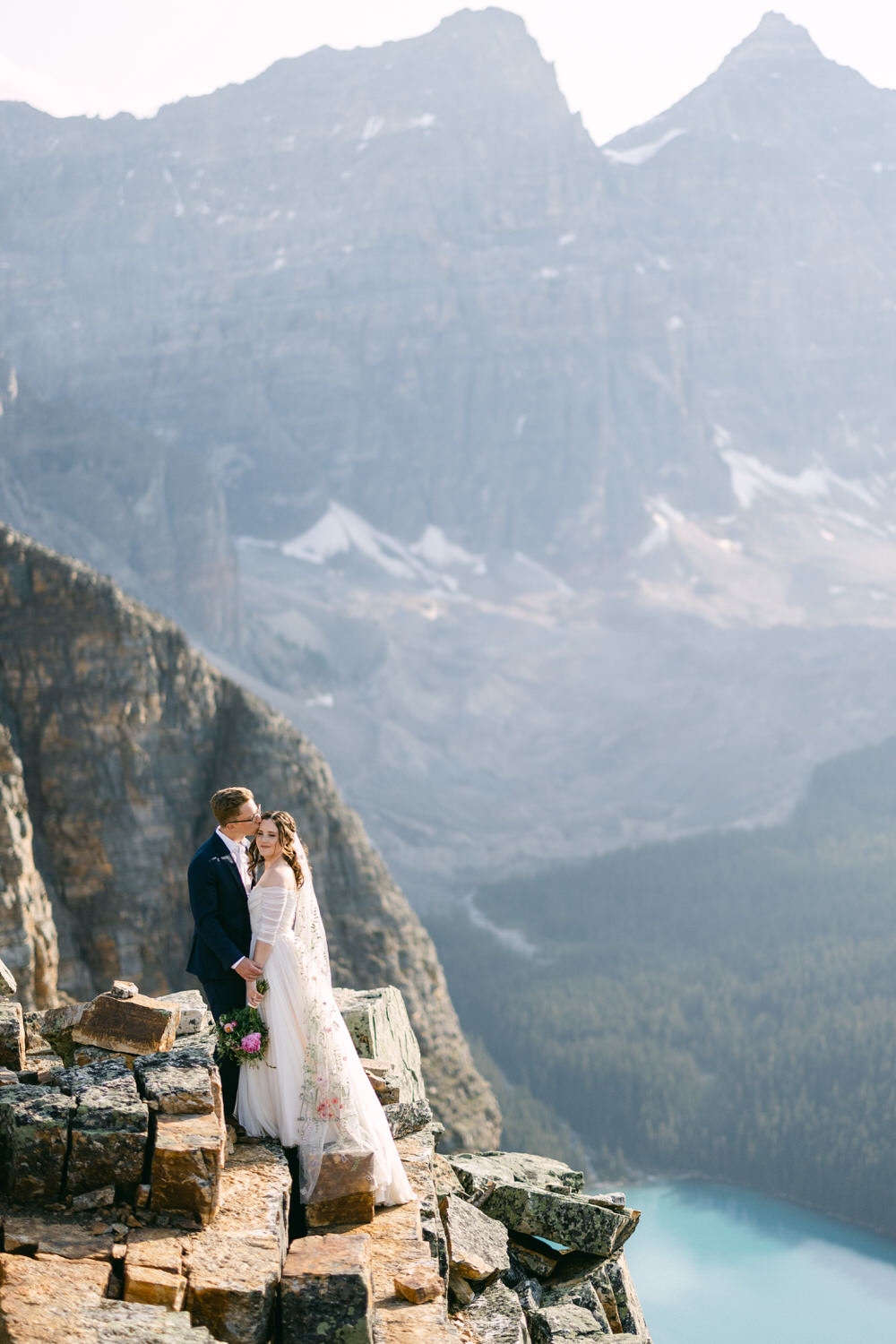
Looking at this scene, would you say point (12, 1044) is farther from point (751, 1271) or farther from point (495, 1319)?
point (751, 1271)

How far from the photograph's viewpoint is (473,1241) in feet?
29.5

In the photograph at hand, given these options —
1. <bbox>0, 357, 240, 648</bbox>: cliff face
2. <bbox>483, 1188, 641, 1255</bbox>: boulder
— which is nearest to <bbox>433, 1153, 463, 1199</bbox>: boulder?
<bbox>483, 1188, 641, 1255</bbox>: boulder

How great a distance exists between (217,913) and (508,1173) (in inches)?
169

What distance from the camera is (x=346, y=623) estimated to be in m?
156

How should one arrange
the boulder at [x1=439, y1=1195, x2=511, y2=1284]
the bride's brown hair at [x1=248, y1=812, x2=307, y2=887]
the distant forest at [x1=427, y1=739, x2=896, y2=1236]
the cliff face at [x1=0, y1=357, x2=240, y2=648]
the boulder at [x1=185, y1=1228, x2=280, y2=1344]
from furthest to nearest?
the cliff face at [x1=0, y1=357, x2=240, y2=648] → the distant forest at [x1=427, y1=739, x2=896, y2=1236] → the boulder at [x1=439, y1=1195, x2=511, y2=1284] → the bride's brown hair at [x1=248, y1=812, x2=307, y2=887] → the boulder at [x1=185, y1=1228, x2=280, y2=1344]

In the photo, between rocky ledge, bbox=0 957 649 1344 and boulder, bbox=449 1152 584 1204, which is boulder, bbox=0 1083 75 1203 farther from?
boulder, bbox=449 1152 584 1204

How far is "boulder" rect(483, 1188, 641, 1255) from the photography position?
9969 millimetres

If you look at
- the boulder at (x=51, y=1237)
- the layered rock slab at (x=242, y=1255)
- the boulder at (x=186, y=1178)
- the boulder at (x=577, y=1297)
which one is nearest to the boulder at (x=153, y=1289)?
the layered rock slab at (x=242, y=1255)

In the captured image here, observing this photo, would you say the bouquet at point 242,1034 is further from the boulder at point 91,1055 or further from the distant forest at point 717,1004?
the distant forest at point 717,1004

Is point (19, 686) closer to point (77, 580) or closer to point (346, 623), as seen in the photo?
point (77, 580)

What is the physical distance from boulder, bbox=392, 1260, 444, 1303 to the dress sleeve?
208 centimetres

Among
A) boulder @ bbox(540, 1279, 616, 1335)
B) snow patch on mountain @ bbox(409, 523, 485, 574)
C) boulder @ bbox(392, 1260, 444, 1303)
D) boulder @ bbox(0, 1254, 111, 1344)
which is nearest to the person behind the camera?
boulder @ bbox(0, 1254, 111, 1344)

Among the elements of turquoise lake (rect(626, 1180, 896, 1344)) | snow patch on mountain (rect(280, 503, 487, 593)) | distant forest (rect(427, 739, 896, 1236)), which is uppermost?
snow patch on mountain (rect(280, 503, 487, 593))

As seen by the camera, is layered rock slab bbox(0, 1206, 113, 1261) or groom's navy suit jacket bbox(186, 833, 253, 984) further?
groom's navy suit jacket bbox(186, 833, 253, 984)
